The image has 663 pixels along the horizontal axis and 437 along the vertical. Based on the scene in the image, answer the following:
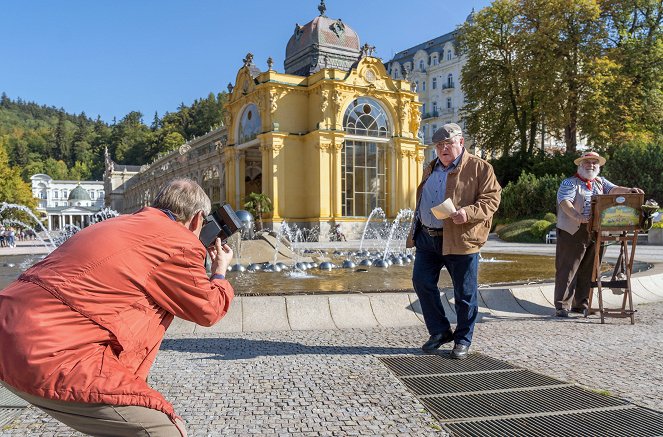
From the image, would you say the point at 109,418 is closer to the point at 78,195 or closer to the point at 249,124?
the point at 249,124

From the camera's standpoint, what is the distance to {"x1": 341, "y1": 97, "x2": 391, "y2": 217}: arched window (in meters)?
34.6

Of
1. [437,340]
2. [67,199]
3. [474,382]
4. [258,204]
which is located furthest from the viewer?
[67,199]

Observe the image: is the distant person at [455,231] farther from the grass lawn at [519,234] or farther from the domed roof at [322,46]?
the domed roof at [322,46]

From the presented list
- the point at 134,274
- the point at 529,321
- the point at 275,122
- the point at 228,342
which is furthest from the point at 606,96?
the point at 134,274

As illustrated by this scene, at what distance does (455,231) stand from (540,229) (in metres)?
24.1

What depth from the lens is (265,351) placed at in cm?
518

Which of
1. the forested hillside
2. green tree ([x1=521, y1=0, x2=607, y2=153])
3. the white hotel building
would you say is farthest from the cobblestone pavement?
the white hotel building

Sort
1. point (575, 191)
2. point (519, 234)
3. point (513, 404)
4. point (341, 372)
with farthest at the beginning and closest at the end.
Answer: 1. point (519, 234)
2. point (575, 191)
3. point (341, 372)
4. point (513, 404)

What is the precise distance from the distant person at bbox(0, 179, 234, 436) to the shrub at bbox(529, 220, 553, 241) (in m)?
27.1

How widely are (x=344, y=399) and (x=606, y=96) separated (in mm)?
35245

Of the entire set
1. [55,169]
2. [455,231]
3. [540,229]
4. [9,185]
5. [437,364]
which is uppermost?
[55,169]

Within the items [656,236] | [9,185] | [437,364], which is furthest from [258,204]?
[437,364]

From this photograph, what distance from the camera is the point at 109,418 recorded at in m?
2.00

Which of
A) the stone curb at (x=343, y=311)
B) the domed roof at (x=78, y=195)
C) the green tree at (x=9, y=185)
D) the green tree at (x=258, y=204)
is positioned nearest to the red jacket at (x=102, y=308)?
the stone curb at (x=343, y=311)
